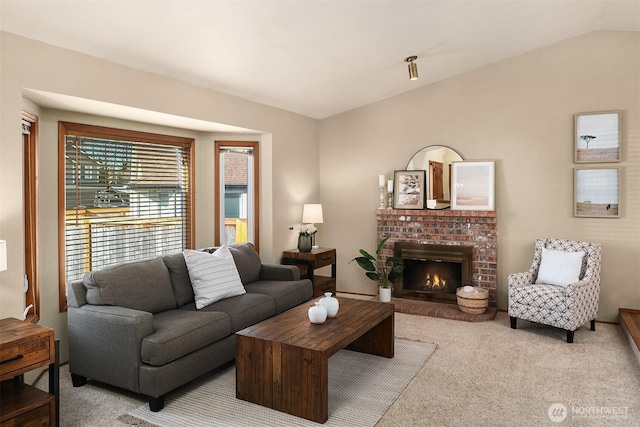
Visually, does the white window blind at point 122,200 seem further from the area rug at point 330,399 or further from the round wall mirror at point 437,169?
the round wall mirror at point 437,169

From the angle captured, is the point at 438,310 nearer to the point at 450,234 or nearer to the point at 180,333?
the point at 450,234

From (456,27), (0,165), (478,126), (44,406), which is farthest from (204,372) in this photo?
(478,126)

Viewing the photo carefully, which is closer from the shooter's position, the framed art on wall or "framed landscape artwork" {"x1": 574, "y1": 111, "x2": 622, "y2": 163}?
"framed landscape artwork" {"x1": 574, "y1": 111, "x2": 622, "y2": 163}

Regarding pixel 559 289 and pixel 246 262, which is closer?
pixel 559 289

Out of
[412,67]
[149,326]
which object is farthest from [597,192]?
[149,326]

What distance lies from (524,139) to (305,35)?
294 cm

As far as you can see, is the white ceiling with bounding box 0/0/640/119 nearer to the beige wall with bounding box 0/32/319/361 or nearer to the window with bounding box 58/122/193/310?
the beige wall with bounding box 0/32/319/361

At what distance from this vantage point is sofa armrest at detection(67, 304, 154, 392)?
289 centimetres

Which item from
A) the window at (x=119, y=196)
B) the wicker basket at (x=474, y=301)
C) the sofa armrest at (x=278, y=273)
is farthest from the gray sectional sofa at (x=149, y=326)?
the wicker basket at (x=474, y=301)

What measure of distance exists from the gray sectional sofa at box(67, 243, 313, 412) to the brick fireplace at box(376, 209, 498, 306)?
93.2 inches

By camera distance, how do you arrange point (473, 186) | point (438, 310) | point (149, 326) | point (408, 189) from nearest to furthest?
point (149, 326), point (438, 310), point (473, 186), point (408, 189)

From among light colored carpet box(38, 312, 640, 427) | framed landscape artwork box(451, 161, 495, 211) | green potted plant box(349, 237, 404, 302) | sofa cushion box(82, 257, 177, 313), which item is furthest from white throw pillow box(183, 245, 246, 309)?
framed landscape artwork box(451, 161, 495, 211)

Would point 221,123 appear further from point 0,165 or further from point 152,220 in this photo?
point 0,165

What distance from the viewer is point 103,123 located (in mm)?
4059
